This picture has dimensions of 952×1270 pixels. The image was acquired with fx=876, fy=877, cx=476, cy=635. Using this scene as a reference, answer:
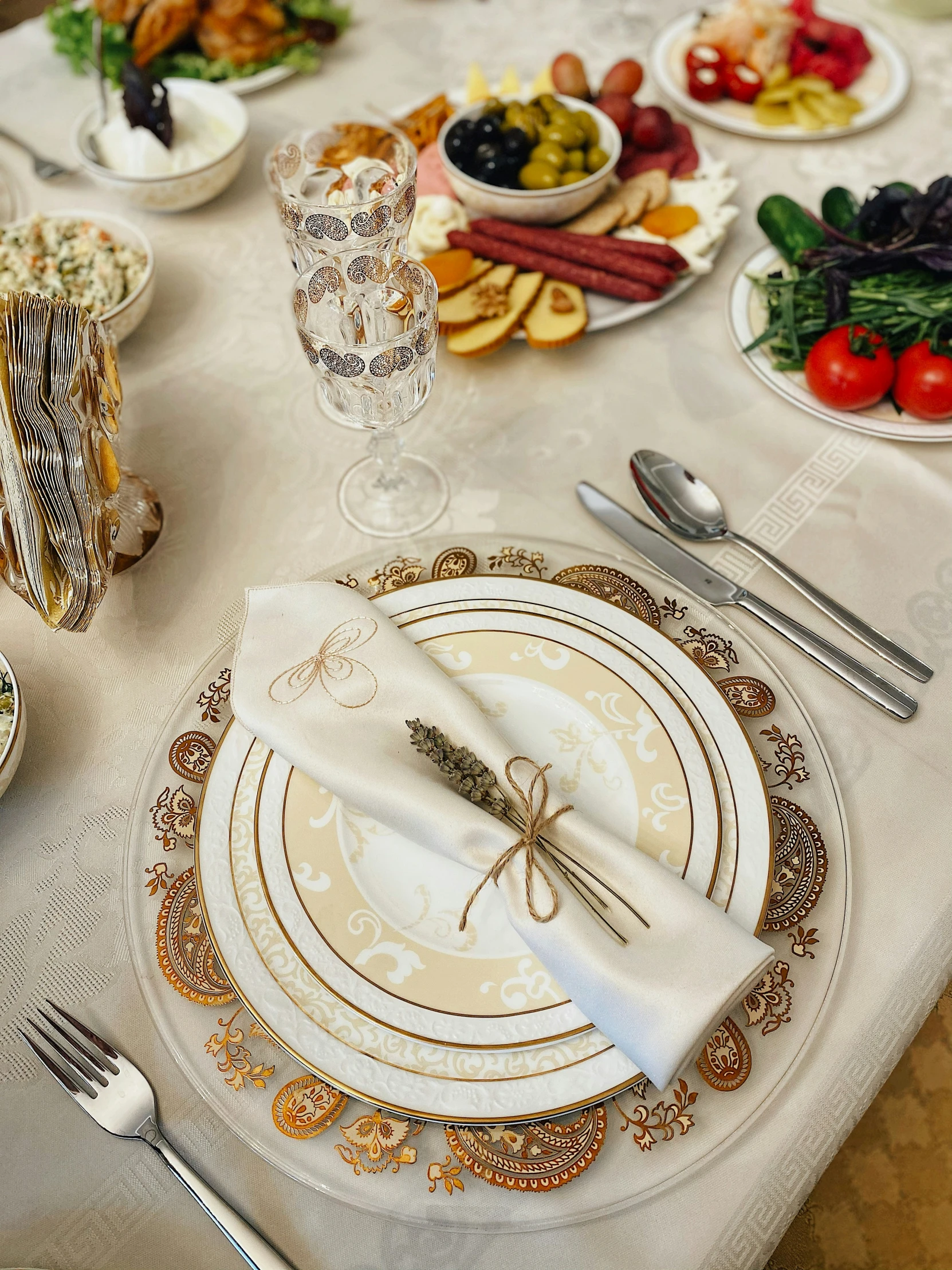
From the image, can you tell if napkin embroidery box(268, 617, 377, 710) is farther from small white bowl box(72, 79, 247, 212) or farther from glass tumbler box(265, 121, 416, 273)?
small white bowl box(72, 79, 247, 212)

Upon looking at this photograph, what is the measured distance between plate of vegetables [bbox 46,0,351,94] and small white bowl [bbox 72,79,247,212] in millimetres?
129

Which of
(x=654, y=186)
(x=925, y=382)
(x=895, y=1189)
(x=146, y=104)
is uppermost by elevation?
(x=146, y=104)

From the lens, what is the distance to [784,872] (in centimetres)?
72

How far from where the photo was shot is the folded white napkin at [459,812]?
600 millimetres

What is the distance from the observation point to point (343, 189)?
3.52 ft

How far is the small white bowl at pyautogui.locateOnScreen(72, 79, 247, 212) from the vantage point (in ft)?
→ 4.15

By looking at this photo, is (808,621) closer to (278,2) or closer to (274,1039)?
(274,1039)

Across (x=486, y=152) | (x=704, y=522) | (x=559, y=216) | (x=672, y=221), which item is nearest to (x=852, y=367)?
(x=704, y=522)

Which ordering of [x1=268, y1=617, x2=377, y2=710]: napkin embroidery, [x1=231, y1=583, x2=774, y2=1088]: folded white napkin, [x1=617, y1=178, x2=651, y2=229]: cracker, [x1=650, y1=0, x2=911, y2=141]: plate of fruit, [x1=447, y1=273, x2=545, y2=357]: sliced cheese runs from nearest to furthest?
[x1=231, y1=583, x2=774, y2=1088]: folded white napkin → [x1=268, y1=617, x2=377, y2=710]: napkin embroidery → [x1=447, y1=273, x2=545, y2=357]: sliced cheese → [x1=617, y1=178, x2=651, y2=229]: cracker → [x1=650, y1=0, x2=911, y2=141]: plate of fruit

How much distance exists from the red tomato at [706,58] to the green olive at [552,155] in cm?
40

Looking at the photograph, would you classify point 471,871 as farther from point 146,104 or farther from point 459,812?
point 146,104

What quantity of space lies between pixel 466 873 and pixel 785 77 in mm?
1350

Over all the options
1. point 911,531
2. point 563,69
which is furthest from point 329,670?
point 563,69

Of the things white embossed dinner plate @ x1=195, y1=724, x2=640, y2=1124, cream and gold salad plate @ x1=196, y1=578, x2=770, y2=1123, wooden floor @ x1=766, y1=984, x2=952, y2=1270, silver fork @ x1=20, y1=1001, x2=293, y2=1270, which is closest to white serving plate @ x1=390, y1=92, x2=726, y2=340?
cream and gold salad plate @ x1=196, y1=578, x2=770, y2=1123
